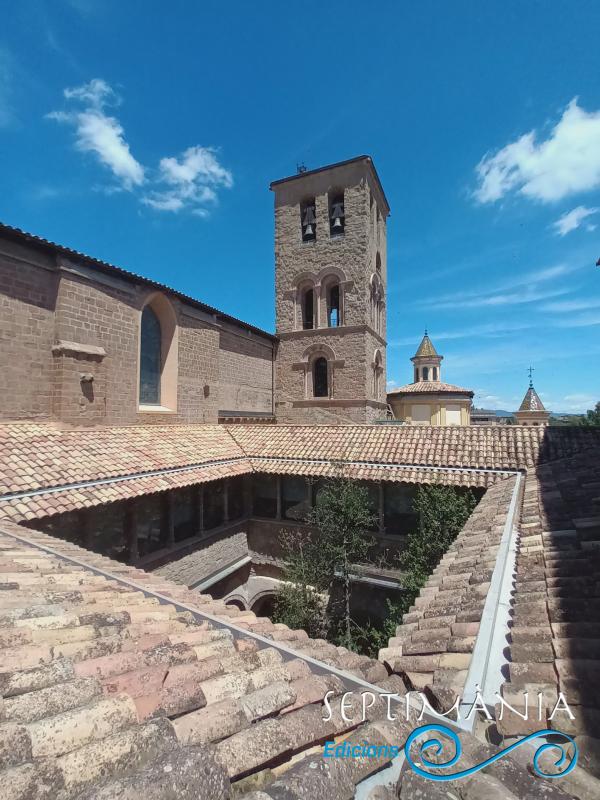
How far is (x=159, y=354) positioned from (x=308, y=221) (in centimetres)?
1107

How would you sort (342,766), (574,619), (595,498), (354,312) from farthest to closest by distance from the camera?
(354,312) → (595,498) → (574,619) → (342,766)

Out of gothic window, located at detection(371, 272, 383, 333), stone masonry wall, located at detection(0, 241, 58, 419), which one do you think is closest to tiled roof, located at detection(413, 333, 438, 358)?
gothic window, located at detection(371, 272, 383, 333)

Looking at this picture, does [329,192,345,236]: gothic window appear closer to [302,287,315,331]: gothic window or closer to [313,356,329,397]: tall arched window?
[302,287,315,331]: gothic window

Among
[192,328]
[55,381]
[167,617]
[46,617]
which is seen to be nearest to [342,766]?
[167,617]

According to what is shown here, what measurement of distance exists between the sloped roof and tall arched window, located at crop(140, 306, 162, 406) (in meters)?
30.1

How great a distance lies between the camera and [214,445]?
1141 cm

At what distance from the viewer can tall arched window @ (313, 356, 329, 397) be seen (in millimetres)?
19094

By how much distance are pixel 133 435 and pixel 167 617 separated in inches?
307

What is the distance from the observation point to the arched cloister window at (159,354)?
41.6 ft

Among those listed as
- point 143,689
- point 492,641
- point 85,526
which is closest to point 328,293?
point 85,526

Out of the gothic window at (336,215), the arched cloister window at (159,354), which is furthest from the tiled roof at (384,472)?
the gothic window at (336,215)

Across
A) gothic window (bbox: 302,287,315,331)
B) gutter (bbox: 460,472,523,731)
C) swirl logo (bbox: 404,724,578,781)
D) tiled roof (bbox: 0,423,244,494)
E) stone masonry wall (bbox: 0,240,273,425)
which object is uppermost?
gothic window (bbox: 302,287,315,331)

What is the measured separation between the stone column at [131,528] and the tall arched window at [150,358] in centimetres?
516

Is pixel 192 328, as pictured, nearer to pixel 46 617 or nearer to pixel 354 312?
pixel 354 312
